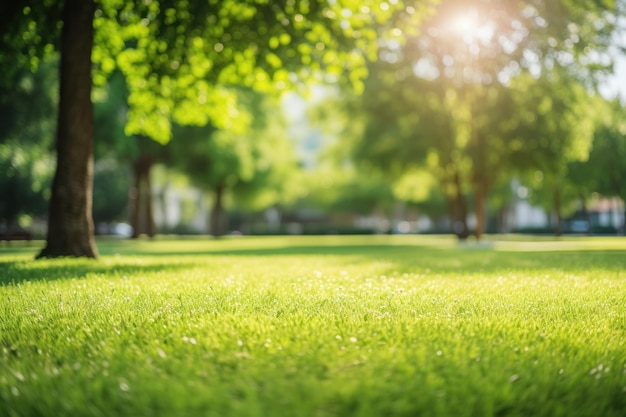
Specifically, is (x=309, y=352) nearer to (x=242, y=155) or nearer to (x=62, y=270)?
(x=62, y=270)

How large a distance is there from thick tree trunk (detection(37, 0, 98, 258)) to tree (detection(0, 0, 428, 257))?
0.9 inches

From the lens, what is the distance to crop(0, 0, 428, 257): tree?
14.1 meters

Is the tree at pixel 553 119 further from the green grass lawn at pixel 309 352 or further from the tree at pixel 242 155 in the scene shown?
the green grass lawn at pixel 309 352

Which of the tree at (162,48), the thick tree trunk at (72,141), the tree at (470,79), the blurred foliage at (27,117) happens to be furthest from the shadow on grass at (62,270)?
the tree at (470,79)

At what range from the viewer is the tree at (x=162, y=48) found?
46.2ft

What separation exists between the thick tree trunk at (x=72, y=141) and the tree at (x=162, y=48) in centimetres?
2

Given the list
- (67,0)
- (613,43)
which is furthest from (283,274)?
(613,43)

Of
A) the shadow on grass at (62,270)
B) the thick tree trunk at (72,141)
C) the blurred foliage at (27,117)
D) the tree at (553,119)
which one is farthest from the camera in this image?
the tree at (553,119)

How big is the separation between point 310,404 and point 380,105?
29.7m

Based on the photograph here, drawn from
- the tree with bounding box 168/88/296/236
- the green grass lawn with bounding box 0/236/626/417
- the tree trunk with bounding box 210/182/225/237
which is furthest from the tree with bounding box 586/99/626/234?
the green grass lawn with bounding box 0/236/626/417

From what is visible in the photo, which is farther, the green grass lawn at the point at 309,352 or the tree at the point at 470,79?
the tree at the point at 470,79

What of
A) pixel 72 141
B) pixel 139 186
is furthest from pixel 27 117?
pixel 139 186

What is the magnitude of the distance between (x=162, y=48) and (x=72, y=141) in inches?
164

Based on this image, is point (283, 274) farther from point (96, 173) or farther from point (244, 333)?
point (96, 173)
